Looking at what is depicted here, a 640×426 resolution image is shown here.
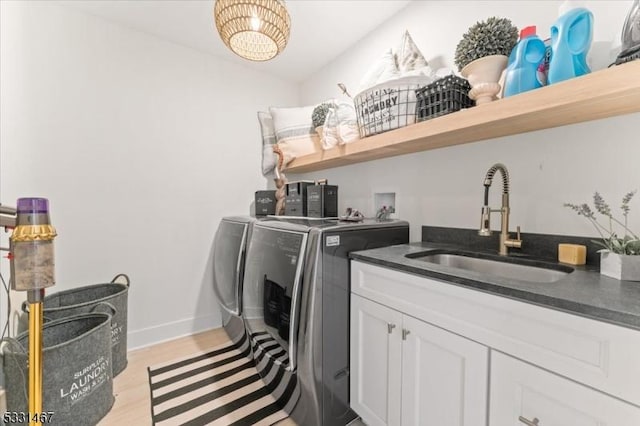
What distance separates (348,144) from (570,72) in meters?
1.08

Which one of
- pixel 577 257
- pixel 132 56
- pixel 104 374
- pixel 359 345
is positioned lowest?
pixel 104 374

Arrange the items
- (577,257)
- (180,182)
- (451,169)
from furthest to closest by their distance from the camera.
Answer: (180,182)
(451,169)
(577,257)

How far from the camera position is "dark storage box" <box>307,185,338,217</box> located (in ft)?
6.08

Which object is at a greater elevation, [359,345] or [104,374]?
[359,345]

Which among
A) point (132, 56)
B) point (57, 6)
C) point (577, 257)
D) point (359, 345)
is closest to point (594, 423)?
point (577, 257)

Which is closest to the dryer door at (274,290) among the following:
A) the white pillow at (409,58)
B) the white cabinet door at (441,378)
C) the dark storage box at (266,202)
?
the white cabinet door at (441,378)

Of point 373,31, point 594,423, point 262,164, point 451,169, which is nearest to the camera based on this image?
point 594,423

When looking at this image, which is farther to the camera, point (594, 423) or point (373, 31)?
point (373, 31)

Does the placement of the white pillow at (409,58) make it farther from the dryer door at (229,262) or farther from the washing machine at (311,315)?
the dryer door at (229,262)

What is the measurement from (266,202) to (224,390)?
141cm

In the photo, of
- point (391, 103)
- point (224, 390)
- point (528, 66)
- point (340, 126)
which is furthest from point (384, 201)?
point (224, 390)

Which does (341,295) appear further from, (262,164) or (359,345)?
(262,164)

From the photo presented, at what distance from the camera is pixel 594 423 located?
2.12 feet

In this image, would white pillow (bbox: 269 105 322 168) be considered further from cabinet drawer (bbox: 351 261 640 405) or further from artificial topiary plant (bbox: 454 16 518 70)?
cabinet drawer (bbox: 351 261 640 405)
